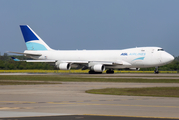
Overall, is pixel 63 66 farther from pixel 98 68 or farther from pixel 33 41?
pixel 33 41

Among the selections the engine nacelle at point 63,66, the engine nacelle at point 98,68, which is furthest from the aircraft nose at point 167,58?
the engine nacelle at point 63,66

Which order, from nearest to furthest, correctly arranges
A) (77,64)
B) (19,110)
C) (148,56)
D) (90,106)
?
(19,110), (90,106), (148,56), (77,64)

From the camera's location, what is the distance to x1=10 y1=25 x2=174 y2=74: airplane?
70875 mm

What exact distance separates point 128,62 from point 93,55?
851cm

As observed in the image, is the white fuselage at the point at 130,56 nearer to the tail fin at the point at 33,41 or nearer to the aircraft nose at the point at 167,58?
the aircraft nose at the point at 167,58

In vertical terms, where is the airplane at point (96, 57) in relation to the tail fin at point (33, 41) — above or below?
below

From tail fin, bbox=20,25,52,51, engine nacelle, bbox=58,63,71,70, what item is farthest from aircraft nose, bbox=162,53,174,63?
tail fin, bbox=20,25,52,51

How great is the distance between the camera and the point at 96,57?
75750 mm

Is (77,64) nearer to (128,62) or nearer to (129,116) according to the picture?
(128,62)

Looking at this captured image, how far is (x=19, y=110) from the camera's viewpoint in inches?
610

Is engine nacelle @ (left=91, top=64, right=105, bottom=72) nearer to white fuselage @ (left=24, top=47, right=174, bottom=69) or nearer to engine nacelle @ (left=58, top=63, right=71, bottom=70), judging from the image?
white fuselage @ (left=24, top=47, right=174, bottom=69)

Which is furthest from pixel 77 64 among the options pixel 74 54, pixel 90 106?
pixel 90 106

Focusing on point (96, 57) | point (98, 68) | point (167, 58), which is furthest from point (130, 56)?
point (96, 57)

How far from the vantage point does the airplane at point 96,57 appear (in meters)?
70.9
